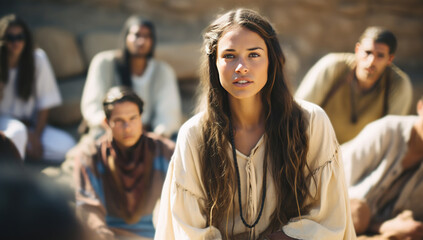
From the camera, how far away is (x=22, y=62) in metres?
4.29

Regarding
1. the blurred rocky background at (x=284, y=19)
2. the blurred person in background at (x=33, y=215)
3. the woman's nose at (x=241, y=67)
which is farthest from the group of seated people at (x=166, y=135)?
the blurred rocky background at (x=284, y=19)

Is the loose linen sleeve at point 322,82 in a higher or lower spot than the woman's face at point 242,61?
lower

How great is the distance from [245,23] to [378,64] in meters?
1.79

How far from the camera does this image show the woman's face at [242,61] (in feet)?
6.43

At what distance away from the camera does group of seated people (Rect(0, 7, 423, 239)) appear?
209 centimetres

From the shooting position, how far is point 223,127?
2.10 metres

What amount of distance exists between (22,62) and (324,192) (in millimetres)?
3423

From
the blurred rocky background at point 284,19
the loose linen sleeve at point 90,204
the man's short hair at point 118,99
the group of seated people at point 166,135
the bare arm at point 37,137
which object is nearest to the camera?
the group of seated people at point 166,135

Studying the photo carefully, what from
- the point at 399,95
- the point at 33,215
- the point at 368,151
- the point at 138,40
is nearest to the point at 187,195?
the point at 33,215

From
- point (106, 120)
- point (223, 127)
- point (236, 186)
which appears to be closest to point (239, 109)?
point (223, 127)

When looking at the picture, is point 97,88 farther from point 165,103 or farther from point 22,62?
point 22,62

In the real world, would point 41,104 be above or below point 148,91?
below

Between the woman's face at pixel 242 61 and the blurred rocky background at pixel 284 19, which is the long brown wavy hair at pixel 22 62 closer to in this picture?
the blurred rocky background at pixel 284 19

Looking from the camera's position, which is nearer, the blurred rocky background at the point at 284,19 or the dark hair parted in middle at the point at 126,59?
the dark hair parted in middle at the point at 126,59
